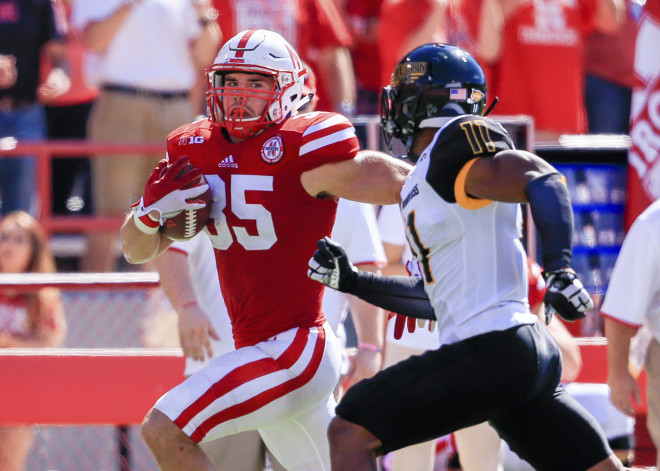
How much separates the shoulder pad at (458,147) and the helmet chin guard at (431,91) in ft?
0.92

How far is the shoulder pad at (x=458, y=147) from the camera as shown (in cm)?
311

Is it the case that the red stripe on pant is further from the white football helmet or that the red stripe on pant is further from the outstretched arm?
the white football helmet

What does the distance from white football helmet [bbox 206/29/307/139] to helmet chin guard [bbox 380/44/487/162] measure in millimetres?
383

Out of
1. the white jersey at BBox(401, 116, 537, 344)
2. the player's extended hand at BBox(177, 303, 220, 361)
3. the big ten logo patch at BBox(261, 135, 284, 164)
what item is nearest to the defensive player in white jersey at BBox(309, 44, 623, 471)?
the white jersey at BBox(401, 116, 537, 344)

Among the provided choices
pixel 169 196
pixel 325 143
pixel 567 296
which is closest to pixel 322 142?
pixel 325 143

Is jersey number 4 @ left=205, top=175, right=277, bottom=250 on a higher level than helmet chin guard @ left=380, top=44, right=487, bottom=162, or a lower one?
lower

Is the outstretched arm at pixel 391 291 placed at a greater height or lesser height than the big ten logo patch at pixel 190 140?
lesser

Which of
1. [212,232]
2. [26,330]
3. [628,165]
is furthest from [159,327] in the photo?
[628,165]

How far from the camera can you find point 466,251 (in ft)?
10.6

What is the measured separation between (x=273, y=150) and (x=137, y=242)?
0.54m

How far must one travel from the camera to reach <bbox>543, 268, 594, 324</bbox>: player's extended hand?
2834 mm

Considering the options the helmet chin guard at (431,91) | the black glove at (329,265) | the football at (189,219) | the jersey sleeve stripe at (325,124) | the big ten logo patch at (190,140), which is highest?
the helmet chin guard at (431,91)

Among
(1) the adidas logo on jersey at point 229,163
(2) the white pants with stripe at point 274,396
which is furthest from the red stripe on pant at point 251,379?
(1) the adidas logo on jersey at point 229,163

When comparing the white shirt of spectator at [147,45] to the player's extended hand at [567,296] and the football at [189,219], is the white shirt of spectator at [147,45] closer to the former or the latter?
the football at [189,219]
